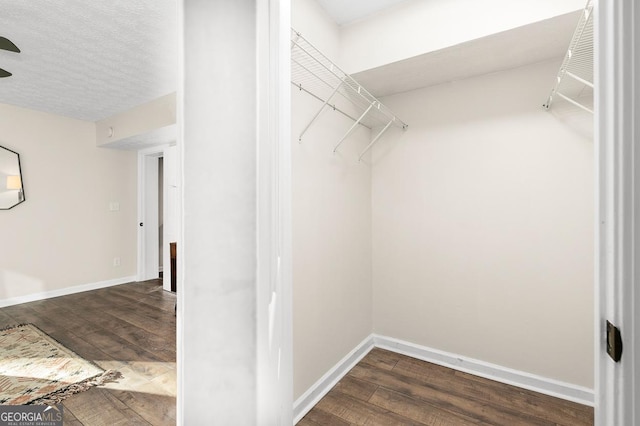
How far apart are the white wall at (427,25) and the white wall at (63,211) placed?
4.18m

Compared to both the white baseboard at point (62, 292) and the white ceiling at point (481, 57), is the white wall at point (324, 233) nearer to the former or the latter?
the white ceiling at point (481, 57)

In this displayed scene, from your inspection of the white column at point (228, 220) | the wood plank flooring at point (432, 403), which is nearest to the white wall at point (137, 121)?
the white column at point (228, 220)

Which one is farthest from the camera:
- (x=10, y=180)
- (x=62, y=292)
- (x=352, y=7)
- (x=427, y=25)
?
(x=62, y=292)

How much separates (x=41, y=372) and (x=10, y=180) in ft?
9.03

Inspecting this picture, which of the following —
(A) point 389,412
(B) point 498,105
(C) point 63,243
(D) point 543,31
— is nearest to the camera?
(D) point 543,31

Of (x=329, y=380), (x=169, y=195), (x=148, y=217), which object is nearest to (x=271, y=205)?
(x=329, y=380)

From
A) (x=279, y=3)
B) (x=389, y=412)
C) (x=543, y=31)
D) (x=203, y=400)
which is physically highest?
(x=543, y=31)

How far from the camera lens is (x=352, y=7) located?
1882 millimetres

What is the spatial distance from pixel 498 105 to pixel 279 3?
72.2 inches

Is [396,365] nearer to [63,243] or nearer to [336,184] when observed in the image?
[336,184]

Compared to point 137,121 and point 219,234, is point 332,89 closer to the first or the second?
point 219,234

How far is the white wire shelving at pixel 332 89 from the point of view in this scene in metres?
1.54

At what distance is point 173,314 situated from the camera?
326 centimetres

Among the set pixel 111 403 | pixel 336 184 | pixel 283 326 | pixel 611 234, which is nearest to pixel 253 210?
pixel 283 326
